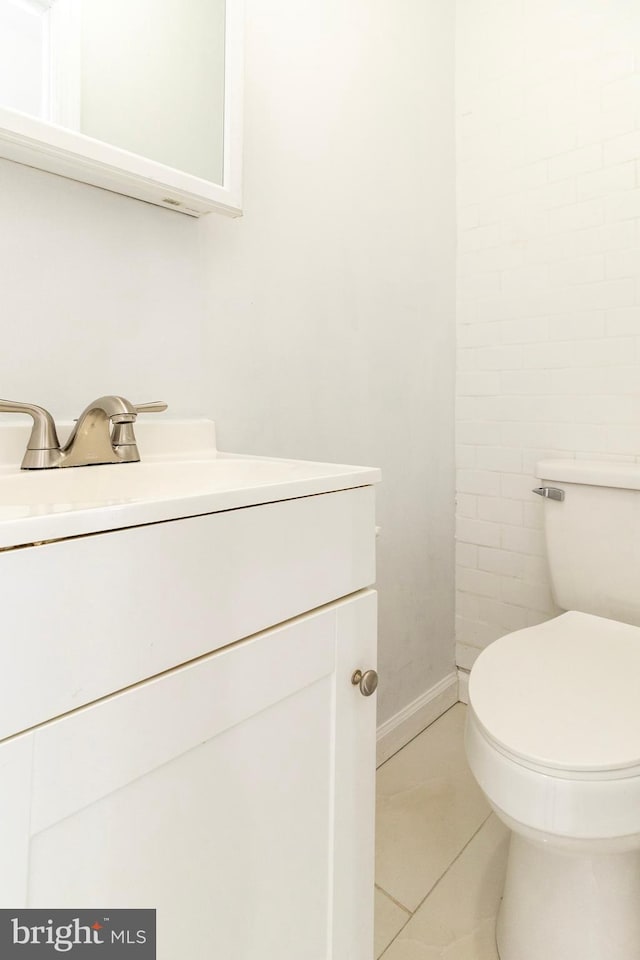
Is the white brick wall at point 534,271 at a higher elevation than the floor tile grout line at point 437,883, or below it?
higher

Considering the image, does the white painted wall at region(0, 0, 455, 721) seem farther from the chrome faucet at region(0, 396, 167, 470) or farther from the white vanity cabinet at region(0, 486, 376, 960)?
the white vanity cabinet at region(0, 486, 376, 960)

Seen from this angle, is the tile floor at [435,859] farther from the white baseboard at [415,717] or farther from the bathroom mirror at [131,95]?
the bathroom mirror at [131,95]

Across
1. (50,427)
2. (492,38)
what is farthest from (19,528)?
(492,38)

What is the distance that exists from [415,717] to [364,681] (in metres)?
0.99

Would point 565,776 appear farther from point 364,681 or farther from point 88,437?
point 88,437

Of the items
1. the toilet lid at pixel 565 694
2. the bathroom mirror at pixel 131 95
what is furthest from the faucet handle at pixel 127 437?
the toilet lid at pixel 565 694

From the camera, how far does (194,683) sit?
1.87ft

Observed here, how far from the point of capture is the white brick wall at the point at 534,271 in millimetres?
1439

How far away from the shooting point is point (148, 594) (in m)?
0.52

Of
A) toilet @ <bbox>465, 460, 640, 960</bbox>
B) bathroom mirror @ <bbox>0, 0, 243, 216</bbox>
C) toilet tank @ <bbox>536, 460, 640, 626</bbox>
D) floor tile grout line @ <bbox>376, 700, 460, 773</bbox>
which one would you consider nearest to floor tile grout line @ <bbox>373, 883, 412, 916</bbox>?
toilet @ <bbox>465, 460, 640, 960</bbox>

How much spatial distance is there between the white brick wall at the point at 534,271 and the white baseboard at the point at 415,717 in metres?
0.12

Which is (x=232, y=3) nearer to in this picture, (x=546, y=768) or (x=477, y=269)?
(x=477, y=269)

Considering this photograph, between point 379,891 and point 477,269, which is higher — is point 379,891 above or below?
below

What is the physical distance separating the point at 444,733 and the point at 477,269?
54.1 inches
